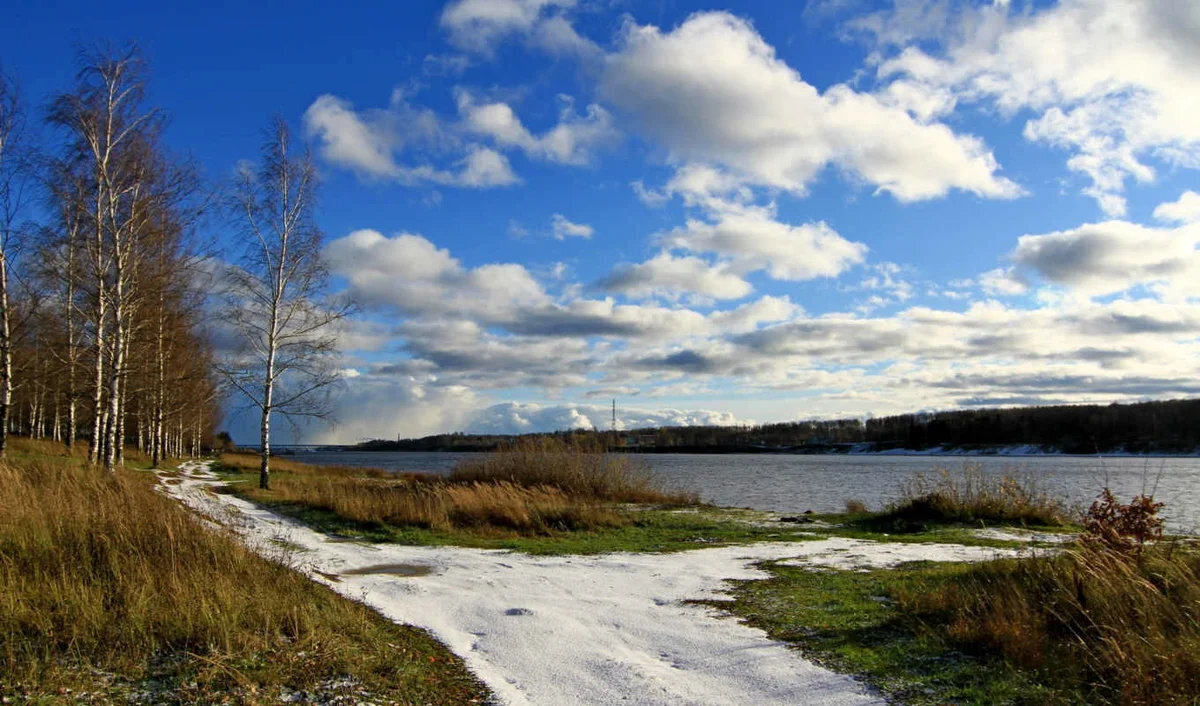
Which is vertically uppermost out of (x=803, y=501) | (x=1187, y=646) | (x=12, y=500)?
(x=12, y=500)

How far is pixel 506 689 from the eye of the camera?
17.3ft

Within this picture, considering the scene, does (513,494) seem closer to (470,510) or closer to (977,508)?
(470,510)

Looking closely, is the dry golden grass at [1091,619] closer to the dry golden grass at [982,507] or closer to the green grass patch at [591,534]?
the green grass patch at [591,534]

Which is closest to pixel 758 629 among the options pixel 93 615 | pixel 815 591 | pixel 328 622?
pixel 815 591

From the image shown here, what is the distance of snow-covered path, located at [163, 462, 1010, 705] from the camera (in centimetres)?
539

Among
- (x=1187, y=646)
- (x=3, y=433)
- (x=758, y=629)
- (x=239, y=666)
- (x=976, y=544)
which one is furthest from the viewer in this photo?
(x=3, y=433)

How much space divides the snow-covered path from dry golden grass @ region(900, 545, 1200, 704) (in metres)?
1.57

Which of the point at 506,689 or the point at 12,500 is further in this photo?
the point at 12,500

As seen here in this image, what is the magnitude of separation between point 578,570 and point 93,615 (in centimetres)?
643

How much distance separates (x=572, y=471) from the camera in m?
23.3

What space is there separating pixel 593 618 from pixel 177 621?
12.2 ft

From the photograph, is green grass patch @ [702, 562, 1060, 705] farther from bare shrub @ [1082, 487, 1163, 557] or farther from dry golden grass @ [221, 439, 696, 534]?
dry golden grass @ [221, 439, 696, 534]

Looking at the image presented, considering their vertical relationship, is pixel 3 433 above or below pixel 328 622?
above

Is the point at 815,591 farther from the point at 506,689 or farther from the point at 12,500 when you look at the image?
the point at 12,500
